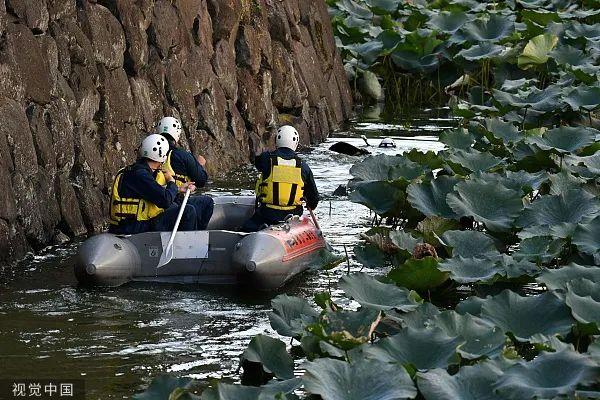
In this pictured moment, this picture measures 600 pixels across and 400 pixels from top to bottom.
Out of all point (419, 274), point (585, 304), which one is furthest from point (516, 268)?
point (585, 304)

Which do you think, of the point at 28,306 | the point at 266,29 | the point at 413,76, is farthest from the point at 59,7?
the point at 413,76

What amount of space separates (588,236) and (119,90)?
6.52 meters

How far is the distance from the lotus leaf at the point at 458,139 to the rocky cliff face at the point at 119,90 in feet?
11.0

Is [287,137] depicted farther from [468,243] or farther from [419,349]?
[419,349]

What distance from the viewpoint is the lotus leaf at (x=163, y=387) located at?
6.25m

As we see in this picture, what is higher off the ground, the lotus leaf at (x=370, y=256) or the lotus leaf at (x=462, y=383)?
the lotus leaf at (x=462, y=383)

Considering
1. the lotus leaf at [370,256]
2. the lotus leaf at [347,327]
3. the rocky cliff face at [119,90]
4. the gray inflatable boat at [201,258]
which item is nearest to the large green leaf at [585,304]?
the lotus leaf at [347,327]

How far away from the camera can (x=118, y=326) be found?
9.32 meters

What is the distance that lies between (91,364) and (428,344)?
2.61 meters

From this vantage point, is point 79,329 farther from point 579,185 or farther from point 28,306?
point 579,185

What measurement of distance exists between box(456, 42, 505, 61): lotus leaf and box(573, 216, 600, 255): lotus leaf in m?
12.7

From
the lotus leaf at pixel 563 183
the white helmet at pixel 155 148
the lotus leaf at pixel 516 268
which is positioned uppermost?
the white helmet at pixel 155 148

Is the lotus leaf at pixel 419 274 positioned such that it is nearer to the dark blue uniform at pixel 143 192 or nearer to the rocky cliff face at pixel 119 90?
the dark blue uniform at pixel 143 192

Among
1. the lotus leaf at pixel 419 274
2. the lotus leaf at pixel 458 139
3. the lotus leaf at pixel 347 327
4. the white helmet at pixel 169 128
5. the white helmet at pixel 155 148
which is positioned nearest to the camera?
the lotus leaf at pixel 347 327
